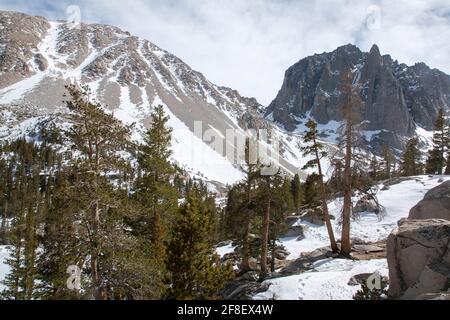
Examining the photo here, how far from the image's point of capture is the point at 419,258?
39.0ft

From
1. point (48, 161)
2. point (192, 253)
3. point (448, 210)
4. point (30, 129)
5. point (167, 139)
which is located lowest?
point (192, 253)

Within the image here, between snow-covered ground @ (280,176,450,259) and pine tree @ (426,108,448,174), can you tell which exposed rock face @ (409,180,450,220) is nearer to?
snow-covered ground @ (280,176,450,259)

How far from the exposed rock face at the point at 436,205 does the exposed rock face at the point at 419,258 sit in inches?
215

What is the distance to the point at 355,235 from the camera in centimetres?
2995

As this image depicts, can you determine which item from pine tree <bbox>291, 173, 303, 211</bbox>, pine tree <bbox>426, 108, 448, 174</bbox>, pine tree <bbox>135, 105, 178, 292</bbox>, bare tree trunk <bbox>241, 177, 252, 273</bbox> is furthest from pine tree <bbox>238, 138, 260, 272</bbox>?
pine tree <bbox>291, 173, 303, 211</bbox>

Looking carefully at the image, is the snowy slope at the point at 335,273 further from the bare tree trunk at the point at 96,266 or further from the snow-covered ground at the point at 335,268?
the bare tree trunk at the point at 96,266

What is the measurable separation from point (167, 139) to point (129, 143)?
10.2 meters

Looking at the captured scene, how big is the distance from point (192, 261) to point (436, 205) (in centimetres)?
1243

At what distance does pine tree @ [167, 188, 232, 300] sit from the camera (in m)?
15.5

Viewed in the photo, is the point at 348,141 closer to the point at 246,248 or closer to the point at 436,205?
the point at 436,205

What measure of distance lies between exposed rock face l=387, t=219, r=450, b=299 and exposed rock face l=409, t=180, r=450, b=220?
5.47 meters
